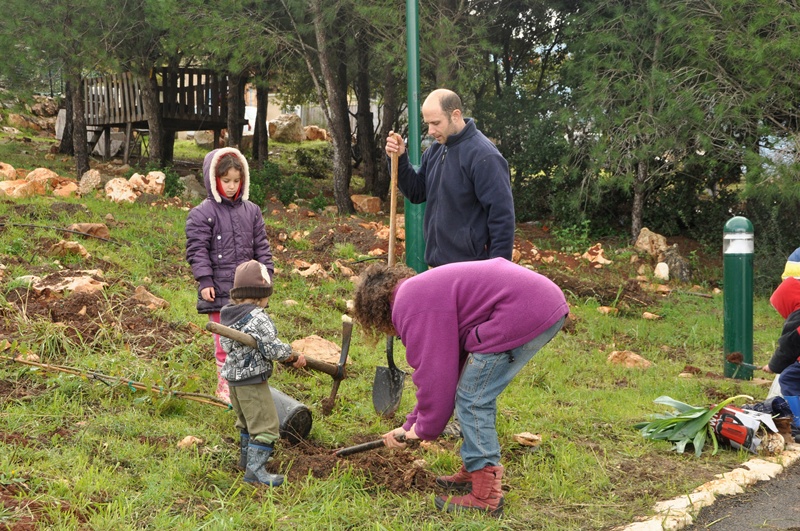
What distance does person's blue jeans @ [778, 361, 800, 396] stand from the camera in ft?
16.8

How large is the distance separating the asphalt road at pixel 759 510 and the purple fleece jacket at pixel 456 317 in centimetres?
129

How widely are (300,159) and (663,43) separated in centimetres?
934

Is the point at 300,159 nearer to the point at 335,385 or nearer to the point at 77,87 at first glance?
the point at 77,87

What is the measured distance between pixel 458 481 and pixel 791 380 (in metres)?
2.39

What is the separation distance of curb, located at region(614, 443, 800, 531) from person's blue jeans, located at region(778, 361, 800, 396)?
0.36 metres

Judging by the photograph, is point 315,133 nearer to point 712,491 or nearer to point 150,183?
point 150,183

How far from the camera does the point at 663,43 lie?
11922mm

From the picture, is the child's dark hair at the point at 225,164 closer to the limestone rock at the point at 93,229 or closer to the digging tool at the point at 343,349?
the digging tool at the point at 343,349

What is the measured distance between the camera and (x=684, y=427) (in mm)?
4898

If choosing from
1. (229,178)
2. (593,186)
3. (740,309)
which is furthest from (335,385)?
(593,186)

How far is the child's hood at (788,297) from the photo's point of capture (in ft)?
16.8

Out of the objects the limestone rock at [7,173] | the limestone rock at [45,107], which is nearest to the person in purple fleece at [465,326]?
the limestone rock at [7,173]

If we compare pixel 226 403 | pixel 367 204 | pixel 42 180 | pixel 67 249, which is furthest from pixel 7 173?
pixel 226 403

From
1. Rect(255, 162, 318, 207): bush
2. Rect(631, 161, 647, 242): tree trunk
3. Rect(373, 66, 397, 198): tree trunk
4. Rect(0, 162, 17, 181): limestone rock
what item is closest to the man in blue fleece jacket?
Rect(631, 161, 647, 242): tree trunk
